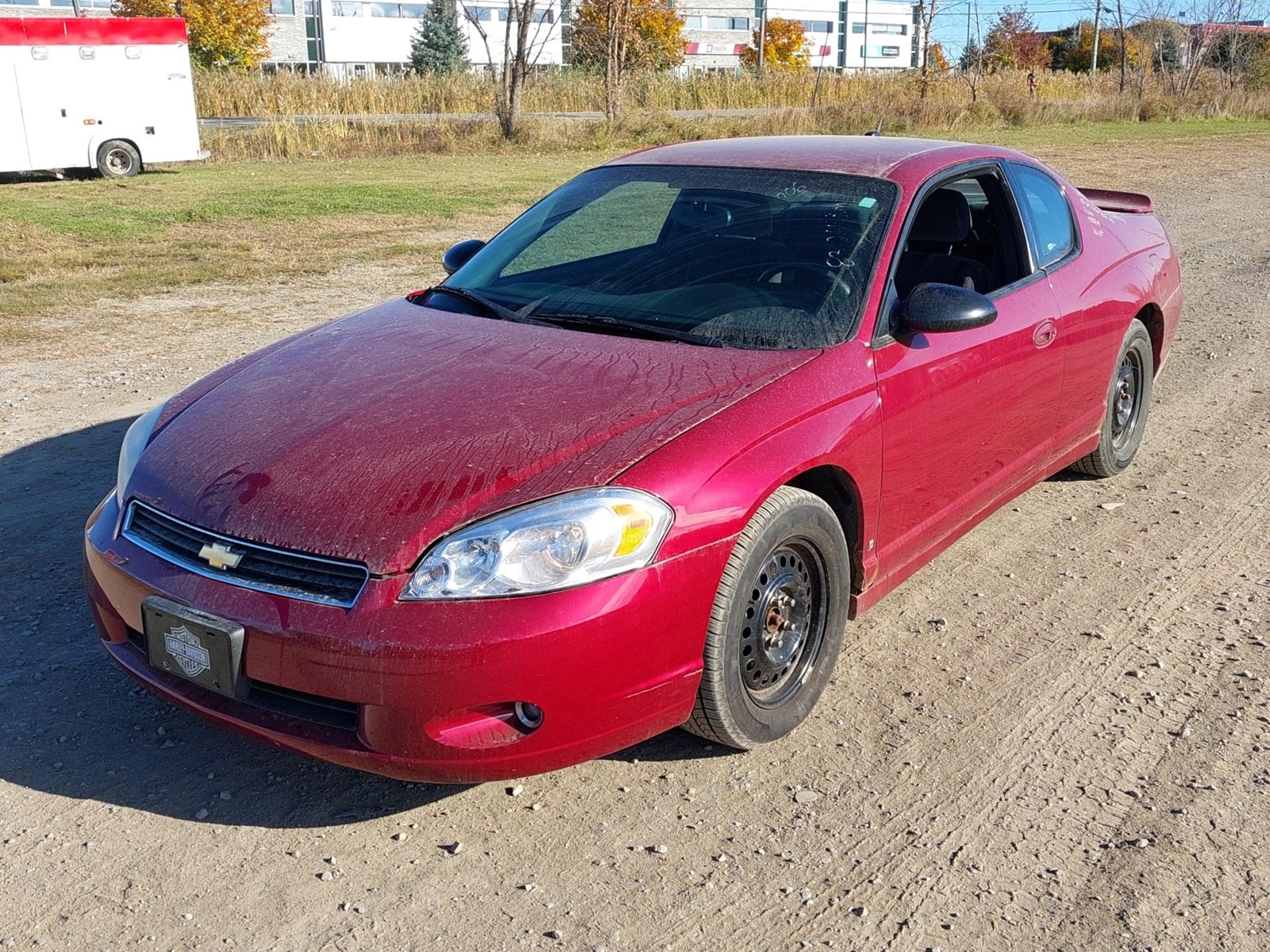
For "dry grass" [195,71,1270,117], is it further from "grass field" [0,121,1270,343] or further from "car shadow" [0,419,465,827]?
"car shadow" [0,419,465,827]

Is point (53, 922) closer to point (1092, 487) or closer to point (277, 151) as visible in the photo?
point (1092, 487)

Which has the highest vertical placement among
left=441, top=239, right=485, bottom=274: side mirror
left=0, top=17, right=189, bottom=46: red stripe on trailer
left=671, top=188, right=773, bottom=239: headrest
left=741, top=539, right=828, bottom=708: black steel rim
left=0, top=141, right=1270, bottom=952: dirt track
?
left=0, top=17, right=189, bottom=46: red stripe on trailer

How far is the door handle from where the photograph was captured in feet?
14.1

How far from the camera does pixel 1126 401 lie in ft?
18.0

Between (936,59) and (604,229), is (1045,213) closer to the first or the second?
(604,229)

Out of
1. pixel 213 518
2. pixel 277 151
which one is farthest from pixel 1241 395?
pixel 277 151

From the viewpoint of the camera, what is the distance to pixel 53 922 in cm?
261

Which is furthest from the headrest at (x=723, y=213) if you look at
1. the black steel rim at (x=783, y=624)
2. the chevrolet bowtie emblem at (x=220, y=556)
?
the chevrolet bowtie emblem at (x=220, y=556)

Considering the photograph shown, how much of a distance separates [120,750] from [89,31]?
1843cm

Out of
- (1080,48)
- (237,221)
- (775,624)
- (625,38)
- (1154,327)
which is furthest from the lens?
(1080,48)

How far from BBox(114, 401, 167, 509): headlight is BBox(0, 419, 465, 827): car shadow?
0.63m

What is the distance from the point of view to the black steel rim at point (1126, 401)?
535 centimetres

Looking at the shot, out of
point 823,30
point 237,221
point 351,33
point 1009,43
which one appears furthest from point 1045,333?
point 823,30

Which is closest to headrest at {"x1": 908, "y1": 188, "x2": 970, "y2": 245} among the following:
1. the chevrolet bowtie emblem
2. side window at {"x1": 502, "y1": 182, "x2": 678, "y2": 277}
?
side window at {"x1": 502, "y1": 182, "x2": 678, "y2": 277}
